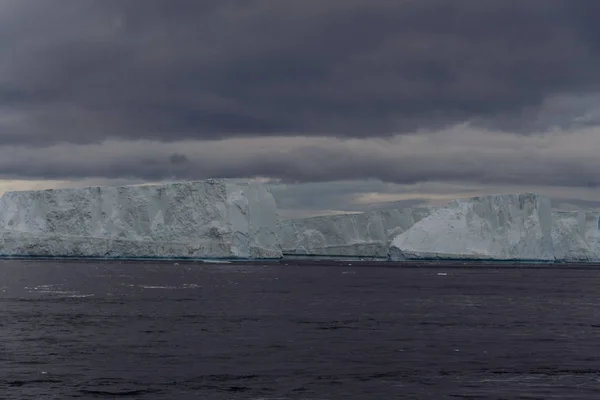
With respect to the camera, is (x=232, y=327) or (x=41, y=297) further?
(x=41, y=297)

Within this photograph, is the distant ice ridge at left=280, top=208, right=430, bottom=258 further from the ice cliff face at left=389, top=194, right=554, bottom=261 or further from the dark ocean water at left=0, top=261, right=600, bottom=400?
the dark ocean water at left=0, top=261, right=600, bottom=400

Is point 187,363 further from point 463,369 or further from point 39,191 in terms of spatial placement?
point 39,191

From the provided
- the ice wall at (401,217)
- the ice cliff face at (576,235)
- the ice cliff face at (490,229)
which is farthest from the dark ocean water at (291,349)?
the ice wall at (401,217)

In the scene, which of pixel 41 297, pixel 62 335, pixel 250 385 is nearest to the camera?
pixel 250 385

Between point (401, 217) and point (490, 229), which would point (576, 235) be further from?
point (401, 217)

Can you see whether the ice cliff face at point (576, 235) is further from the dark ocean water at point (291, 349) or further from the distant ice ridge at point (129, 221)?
the dark ocean water at point (291, 349)

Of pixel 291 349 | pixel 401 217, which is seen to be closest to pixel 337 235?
pixel 401 217

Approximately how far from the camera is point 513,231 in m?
114

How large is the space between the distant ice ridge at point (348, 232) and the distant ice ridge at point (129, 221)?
40.9 meters

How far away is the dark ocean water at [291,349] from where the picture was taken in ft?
59.8

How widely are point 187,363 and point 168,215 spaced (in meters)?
94.1

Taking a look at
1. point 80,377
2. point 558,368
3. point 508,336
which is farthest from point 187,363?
point 508,336

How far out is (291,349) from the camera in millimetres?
24297

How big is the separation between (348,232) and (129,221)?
54172mm
